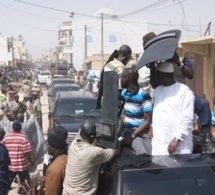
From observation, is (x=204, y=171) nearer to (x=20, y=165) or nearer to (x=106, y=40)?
(x=20, y=165)

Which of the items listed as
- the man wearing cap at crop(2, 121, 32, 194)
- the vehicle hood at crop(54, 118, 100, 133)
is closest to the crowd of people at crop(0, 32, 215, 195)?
the man wearing cap at crop(2, 121, 32, 194)

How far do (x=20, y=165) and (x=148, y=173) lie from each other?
4776 millimetres

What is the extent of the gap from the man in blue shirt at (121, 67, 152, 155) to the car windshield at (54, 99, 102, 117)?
22.0 feet

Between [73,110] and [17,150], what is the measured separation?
4.08 m

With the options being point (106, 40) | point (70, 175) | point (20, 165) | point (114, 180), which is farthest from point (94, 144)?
point (106, 40)

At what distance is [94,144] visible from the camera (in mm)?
4145

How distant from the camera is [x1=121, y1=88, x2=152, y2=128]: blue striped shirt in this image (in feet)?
15.5

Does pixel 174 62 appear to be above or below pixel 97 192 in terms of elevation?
above

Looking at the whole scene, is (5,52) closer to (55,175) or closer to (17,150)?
(17,150)

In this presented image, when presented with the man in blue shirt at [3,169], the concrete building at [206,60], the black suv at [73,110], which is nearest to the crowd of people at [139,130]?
the man in blue shirt at [3,169]

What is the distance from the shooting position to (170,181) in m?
3.57

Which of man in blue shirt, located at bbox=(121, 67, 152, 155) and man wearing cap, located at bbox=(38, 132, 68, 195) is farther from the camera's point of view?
man in blue shirt, located at bbox=(121, 67, 152, 155)

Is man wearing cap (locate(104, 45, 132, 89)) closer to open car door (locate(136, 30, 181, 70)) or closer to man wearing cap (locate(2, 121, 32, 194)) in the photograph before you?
open car door (locate(136, 30, 181, 70))

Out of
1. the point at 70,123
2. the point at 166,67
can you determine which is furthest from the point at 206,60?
the point at 166,67
